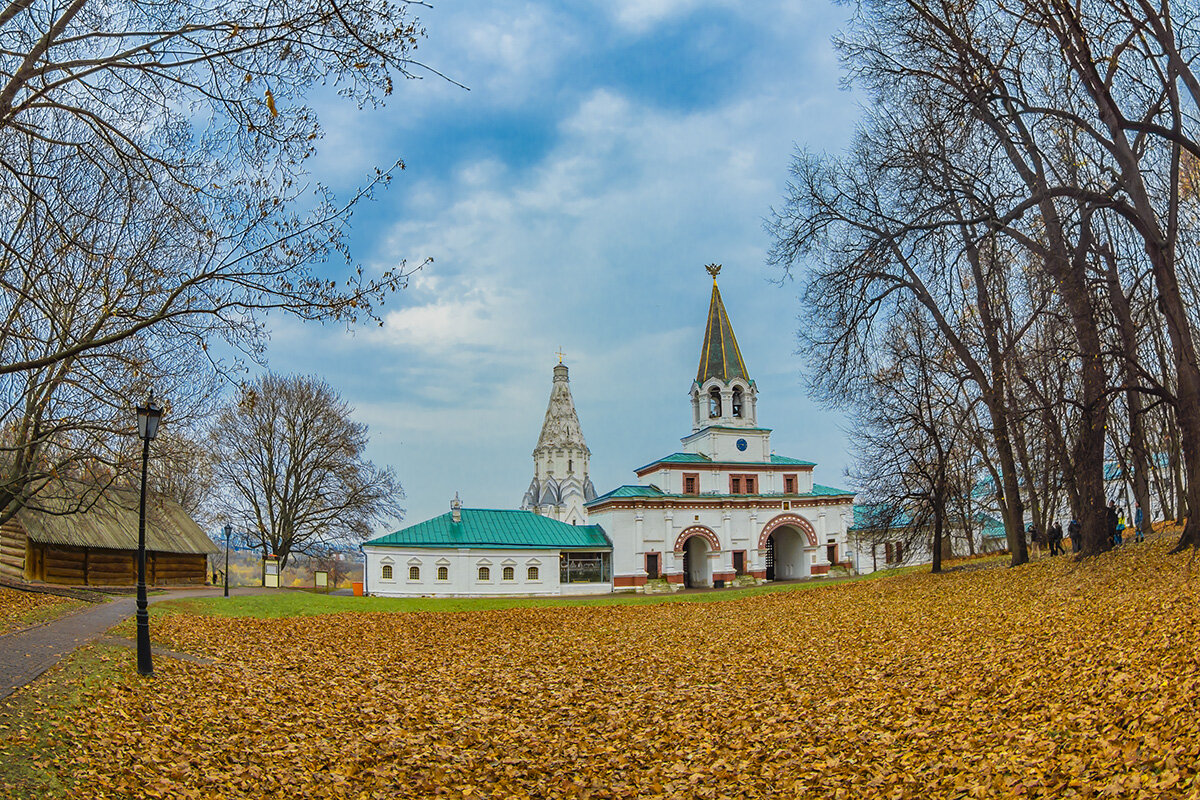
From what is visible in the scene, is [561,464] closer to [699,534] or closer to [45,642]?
[699,534]

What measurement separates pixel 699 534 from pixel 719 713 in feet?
120

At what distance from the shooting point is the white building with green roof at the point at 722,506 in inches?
1791

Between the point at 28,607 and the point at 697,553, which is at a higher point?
the point at 28,607

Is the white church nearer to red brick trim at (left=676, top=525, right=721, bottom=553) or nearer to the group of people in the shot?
red brick trim at (left=676, top=525, right=721, bottom=553)

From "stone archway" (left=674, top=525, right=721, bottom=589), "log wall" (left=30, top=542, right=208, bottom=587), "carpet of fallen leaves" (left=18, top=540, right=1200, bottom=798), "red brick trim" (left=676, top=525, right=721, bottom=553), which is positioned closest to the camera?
"carpet of fallen leaves" (left=18, top=540, right=1200, bottom=798)

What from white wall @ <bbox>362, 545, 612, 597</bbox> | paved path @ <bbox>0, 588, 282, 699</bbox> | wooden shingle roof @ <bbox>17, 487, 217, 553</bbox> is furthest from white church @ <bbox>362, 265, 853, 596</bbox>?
paved path @ <bbox>0, 588, 282, 699</bbox>

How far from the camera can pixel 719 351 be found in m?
52.8

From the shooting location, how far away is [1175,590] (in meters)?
13.0

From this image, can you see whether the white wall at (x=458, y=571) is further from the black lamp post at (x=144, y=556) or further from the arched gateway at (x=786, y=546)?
the black lamp post at (x=144, y=556)

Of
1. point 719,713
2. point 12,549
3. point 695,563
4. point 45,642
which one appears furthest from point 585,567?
point 719,713

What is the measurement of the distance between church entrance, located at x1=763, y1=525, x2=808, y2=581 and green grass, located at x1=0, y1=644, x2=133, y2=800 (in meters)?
42.9

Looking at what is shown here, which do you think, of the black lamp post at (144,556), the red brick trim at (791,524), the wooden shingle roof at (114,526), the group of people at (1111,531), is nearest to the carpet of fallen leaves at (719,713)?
the black lamp post at (144,556)

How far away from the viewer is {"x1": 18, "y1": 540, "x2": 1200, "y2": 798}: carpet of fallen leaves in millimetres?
7184

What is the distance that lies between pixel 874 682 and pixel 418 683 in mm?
7294
